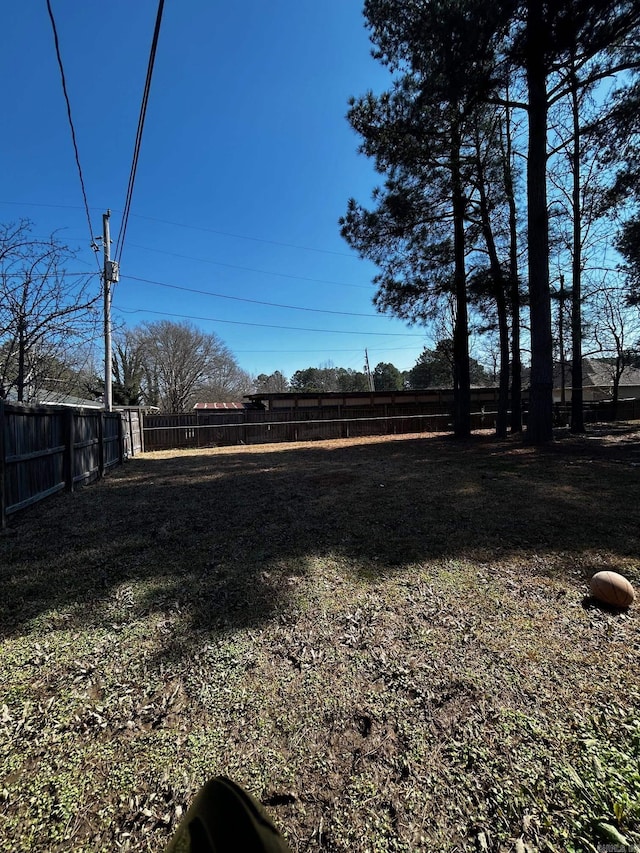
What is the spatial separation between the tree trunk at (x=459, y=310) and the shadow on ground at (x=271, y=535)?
518cm

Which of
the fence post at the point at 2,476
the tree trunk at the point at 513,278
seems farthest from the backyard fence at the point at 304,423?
the fence post at the point at 2,476

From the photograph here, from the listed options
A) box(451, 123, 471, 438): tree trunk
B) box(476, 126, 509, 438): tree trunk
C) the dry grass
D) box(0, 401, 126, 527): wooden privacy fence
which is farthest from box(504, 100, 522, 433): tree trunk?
box(0, 401, 126, 527): wooden privacy fence

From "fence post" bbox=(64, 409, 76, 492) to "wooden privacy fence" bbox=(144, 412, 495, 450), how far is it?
890cm

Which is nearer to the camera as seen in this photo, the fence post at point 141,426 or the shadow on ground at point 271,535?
the shadow on ground at point 271,535

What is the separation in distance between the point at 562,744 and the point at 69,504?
523cm

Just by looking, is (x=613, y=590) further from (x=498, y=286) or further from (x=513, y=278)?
(x=513, y=278)

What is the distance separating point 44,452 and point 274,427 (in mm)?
11113

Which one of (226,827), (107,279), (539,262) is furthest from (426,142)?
(226,827)

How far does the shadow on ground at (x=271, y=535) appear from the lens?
2328 millimetres

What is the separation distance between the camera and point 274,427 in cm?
1558

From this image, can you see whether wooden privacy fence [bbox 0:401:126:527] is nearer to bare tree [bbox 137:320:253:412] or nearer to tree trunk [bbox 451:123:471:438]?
tree trunk [bbox 451:123:471:438]

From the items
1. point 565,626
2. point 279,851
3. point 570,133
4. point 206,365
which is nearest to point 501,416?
point 570,133

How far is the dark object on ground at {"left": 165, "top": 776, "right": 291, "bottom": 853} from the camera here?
799 millimetres

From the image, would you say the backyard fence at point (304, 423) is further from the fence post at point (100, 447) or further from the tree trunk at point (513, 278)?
the fence post at point (100, 447)
